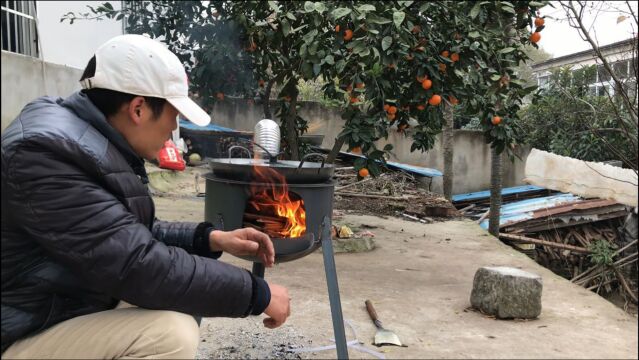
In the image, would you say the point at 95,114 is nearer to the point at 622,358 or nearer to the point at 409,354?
the point at 409,354

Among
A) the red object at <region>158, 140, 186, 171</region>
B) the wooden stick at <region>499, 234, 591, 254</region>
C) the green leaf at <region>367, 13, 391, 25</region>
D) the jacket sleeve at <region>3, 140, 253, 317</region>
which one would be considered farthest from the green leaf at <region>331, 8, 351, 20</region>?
the red object at <region>158, 140, 186, 171</region>

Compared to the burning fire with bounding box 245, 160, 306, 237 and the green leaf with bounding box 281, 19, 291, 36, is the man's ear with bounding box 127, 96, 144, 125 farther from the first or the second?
the green leaf with bounding box 281, 19, 291, 36

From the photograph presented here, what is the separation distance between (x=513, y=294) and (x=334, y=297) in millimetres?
1564

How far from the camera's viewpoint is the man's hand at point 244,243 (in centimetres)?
181

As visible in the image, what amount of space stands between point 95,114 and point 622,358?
2.89 m

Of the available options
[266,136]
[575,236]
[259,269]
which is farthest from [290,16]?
[575,236]

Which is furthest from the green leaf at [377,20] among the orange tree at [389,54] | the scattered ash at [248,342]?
the scattered ash at [248,342]

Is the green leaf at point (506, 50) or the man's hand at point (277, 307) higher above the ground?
the green leaf at point (506, 50)

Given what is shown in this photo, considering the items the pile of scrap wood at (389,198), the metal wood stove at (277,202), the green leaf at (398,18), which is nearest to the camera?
the metal wood stove at (277,202)

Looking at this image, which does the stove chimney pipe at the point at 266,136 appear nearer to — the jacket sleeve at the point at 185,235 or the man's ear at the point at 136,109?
the jacket sleeve at the point at 185,235

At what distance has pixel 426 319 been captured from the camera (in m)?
3.30

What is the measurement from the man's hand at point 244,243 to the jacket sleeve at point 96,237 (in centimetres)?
44

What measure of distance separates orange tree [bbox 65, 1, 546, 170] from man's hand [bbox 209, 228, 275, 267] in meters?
1.62

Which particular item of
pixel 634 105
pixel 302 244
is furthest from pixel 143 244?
pixel 634 105
